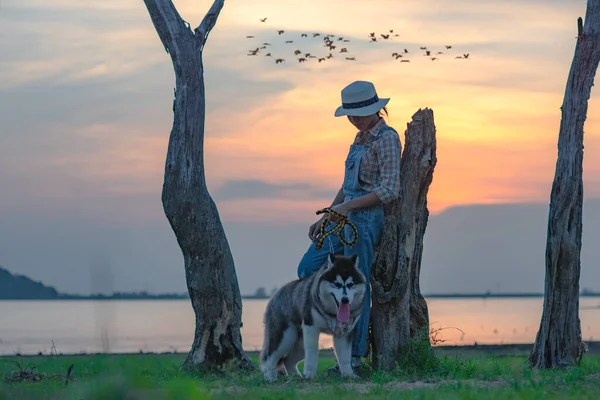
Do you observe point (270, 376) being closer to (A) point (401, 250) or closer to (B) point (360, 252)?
(B) point (360, 252)

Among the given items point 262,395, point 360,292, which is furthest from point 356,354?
point 262,395

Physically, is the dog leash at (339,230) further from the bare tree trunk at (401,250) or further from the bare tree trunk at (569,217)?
the bare tree trunk at (569,217)

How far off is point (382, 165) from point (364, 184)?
37 cm

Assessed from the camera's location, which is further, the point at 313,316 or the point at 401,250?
the point at 401,250

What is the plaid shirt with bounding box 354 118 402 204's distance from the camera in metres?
11.8

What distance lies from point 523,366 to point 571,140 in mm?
3147

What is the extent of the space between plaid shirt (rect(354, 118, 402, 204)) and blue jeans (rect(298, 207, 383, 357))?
16.7 inches

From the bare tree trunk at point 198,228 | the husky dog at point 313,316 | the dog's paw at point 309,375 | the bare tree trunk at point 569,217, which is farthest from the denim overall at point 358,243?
the bare tree trunk at point 569,217

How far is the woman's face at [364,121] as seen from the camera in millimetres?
11938

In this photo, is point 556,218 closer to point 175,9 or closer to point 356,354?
point 356,354

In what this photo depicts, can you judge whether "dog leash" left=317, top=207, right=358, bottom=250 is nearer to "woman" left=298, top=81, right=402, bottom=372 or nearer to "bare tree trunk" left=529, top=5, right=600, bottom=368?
"woman" left=298, top=81, right=402, bottom=372

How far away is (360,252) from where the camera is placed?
1209 cm

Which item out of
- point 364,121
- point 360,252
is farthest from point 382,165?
point 360,252

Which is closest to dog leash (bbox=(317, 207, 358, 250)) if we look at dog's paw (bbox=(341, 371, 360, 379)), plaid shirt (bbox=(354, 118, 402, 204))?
plaid shirt (bbox=(354, 118, 402, 204))
